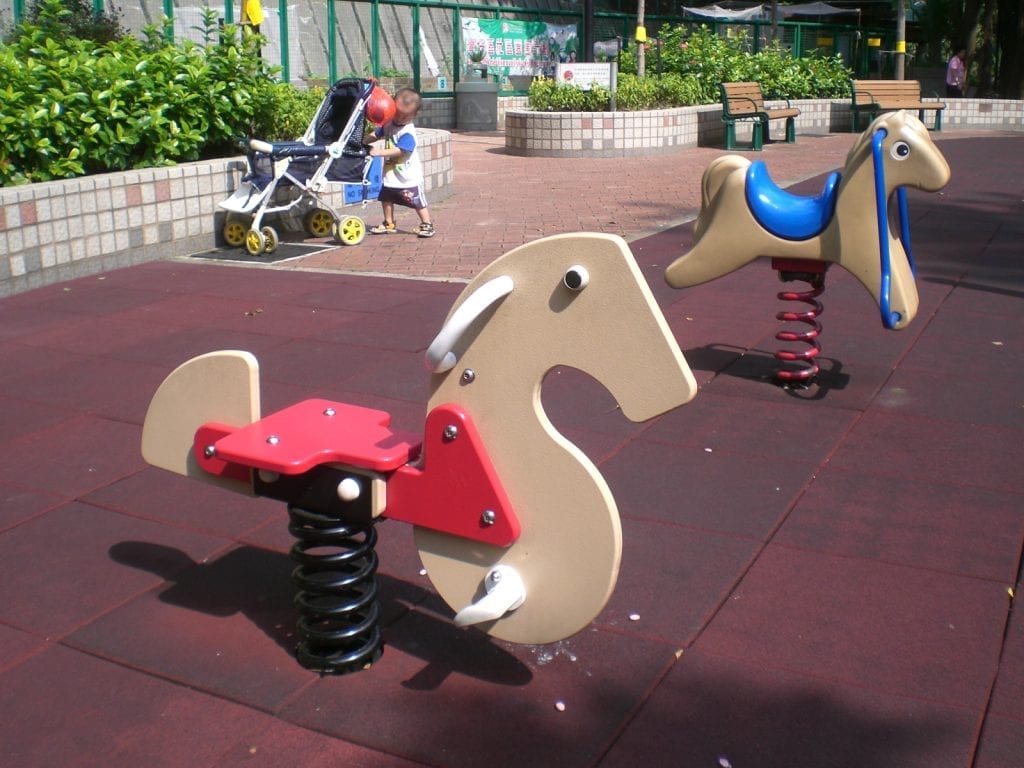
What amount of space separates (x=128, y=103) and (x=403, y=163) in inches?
91.1

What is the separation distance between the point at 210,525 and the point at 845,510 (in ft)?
7.94

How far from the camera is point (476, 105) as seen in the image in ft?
75.2

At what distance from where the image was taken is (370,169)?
33.0 ft

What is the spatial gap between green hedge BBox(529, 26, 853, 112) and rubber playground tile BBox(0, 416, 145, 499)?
45.4ft

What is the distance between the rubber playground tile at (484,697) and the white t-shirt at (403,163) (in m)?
7.14

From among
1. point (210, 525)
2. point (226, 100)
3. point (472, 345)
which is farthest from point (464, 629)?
point (226, 100)

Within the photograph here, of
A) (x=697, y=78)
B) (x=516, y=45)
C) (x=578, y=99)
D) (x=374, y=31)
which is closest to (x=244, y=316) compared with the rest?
(x=578, y=99)

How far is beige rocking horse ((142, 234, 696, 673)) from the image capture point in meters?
2.93

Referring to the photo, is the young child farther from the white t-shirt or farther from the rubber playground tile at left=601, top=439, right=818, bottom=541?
the rubber playground tile at left=601, top=439, right=818, bottom=541

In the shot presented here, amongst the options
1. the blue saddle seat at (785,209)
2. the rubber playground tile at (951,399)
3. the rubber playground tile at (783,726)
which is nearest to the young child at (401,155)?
the blue saddle seat at (785,209)

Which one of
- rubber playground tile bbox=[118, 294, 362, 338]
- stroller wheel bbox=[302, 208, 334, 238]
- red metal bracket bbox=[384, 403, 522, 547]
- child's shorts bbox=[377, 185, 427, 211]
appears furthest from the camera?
stroller wheel bbox=[302, 208, 334, 238]

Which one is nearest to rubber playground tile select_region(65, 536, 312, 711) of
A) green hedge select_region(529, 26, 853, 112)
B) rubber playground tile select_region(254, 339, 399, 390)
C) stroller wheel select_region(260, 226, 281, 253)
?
rubber playground tile select_region(254, 339, 399, 390)

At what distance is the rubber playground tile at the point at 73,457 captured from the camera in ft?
15.7

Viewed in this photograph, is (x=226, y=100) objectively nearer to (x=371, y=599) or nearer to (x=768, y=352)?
(x=768, y=352)
